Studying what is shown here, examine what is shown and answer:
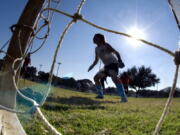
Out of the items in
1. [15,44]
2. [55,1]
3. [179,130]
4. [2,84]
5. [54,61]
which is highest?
[55,1]

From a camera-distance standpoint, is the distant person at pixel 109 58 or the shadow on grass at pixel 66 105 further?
the distant person at pixel 109 58

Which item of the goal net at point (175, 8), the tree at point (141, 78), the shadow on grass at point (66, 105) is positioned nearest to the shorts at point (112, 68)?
the shadow on grass at point (66, 105)

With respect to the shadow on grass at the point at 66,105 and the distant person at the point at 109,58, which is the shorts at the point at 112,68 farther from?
the shadow on grass at the point at 66,105

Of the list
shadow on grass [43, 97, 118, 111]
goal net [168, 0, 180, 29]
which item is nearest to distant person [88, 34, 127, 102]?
shadow on grass [43, 97, 118, 111]

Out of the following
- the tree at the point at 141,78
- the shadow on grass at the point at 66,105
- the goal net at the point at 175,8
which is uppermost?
the tree at the point at 141,78

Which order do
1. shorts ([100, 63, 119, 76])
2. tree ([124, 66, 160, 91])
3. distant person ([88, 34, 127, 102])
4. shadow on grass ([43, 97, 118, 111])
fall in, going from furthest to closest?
tree ([124, 66, 160, 91]) → shorts ([100, 63, 119, 76]) → distant person ([88, 34, 127, 102]) → shadow on grass ([43, 97, 118, 111])

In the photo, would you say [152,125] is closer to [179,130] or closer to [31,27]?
[179,130]

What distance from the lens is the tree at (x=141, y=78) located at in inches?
2026

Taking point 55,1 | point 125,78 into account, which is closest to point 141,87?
point 125,78

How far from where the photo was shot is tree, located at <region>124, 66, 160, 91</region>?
51.5 meters

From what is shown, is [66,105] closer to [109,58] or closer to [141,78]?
[109,58]

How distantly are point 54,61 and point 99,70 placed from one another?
392 cm

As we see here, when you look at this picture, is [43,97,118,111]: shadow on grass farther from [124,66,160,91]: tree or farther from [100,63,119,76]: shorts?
[124,66,160,91]: tree

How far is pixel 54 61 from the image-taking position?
6.43ft
